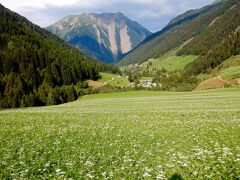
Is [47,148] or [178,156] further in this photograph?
[47,148]

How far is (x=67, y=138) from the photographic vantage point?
2103 cm

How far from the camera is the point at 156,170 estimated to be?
12.8 metres

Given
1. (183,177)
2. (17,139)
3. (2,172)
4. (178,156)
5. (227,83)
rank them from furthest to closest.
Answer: (227,83) → (17,139) → (178,156) → (2,172) → (183,177)

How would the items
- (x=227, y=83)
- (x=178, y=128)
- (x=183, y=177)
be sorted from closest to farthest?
(x=183, y=177) → (x=178, y=128) → (x=227, y=83)

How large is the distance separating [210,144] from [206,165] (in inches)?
178

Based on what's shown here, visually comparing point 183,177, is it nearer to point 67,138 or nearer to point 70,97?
point 67,138

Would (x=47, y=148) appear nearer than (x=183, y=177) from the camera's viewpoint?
No

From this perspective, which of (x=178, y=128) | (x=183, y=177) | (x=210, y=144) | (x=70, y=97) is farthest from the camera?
(x=70, y=97)

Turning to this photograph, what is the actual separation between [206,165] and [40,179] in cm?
734

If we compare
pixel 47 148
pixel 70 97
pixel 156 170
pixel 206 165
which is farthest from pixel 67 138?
pixel 70 97

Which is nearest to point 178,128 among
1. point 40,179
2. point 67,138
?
point 67,138

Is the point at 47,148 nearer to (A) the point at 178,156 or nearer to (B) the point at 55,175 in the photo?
(B) the point at 55,175

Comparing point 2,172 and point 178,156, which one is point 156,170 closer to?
point 178,156

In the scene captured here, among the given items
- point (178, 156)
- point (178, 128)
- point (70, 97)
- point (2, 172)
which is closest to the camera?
point (2, 172)
